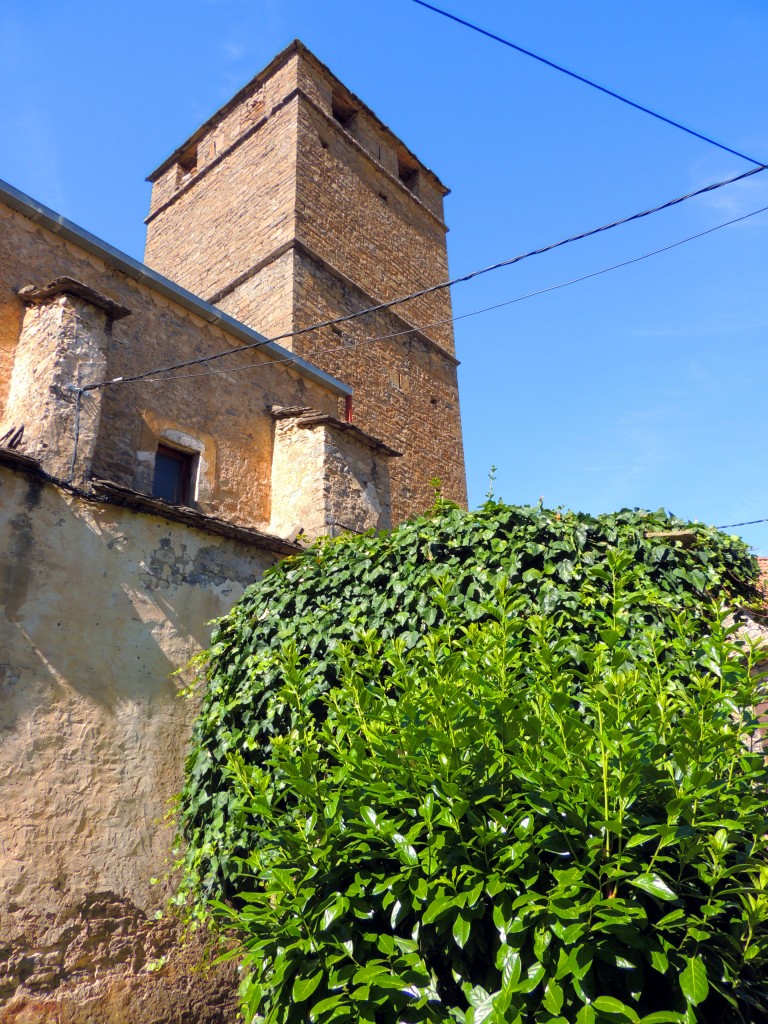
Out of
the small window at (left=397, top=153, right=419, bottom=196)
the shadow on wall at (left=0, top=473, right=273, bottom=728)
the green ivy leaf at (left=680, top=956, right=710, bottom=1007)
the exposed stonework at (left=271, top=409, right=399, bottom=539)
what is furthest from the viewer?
the small window at (left=397, top=153, right=419, bottom=196)

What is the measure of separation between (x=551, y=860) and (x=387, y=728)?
30.1 inches

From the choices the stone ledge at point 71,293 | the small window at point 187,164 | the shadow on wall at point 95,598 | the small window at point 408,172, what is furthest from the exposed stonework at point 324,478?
the small window at point 408,172

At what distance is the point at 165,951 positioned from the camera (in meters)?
5.22

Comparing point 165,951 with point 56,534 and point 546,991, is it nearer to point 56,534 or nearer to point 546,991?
point 56,534

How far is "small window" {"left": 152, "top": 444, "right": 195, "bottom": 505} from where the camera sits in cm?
775

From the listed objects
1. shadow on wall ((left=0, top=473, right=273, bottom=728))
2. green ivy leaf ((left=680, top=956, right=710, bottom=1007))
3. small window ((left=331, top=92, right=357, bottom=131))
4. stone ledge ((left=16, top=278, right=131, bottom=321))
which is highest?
small window ((left=331, top=92, right=357, bottom=131))

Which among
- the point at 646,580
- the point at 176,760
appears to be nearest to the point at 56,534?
the point at 176,760

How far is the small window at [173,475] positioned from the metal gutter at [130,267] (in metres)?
1.70

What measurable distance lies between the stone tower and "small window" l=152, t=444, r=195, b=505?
4756mm

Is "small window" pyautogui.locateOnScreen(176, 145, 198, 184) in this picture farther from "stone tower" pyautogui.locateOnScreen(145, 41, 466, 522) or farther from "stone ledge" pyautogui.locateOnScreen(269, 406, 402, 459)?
"stone ledge" pyautogui.locateOnScreen(269, 406, 402, 459)

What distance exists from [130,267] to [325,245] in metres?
6.55

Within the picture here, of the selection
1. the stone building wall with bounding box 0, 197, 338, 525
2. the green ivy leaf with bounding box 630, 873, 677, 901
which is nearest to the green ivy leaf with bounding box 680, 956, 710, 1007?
the green ivy leaf with bounding box 630, 873, 677, 901

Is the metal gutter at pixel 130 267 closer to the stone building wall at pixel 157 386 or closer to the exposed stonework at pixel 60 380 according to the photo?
the stone building wall at pixel 157 386

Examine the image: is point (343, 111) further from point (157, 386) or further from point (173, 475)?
point (173, 475)
